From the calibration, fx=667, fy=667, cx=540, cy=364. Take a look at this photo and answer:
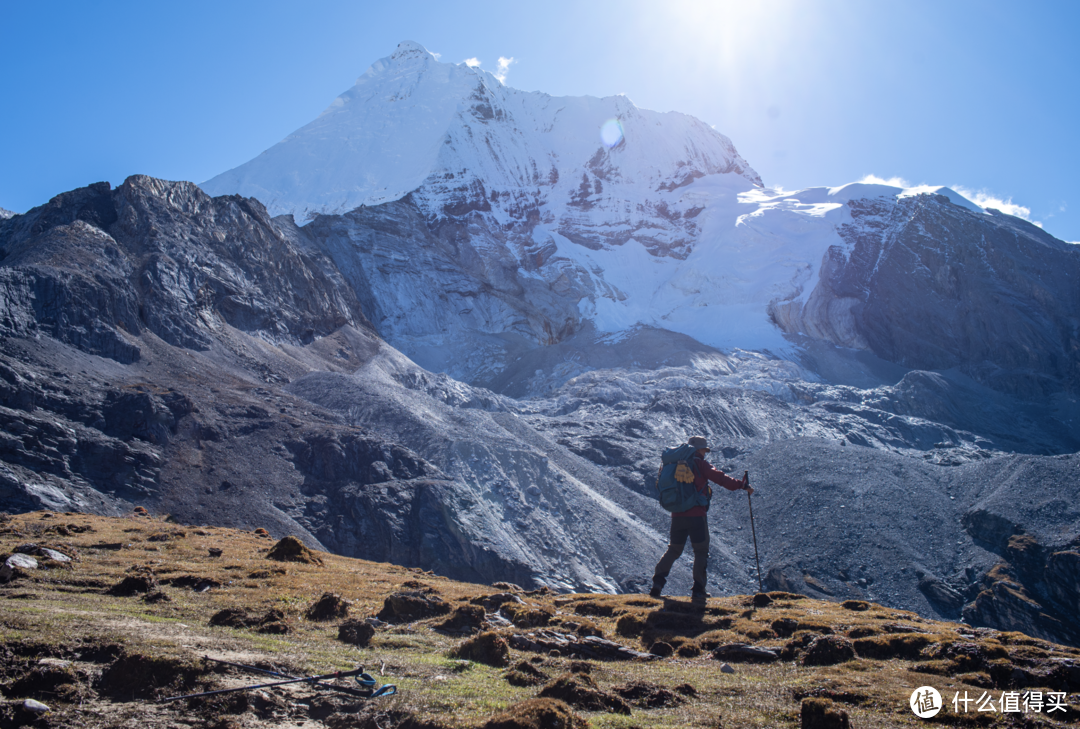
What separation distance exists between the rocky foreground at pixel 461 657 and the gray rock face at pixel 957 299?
356 ft

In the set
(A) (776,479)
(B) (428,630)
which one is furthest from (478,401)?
(B) (428,630)

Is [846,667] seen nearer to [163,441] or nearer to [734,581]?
[734,581]

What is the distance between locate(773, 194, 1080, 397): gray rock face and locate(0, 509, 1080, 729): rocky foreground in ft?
356

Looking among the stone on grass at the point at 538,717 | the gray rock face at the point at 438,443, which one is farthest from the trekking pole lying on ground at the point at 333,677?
the gray rock face at the point at 438,443

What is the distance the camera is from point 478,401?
81.1 metres

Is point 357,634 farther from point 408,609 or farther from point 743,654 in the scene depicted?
point 743,654

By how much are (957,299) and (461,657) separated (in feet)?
428

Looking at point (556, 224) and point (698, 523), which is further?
point (556, 224)

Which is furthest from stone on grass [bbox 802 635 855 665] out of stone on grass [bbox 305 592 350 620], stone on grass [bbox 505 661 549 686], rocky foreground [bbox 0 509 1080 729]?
stone on grass [bbox 305 592 350 620]

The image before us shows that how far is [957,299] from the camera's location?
11625cm

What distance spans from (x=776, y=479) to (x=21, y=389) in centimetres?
5731

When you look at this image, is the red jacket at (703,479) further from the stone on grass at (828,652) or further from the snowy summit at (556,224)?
the snowy summit at (556,224)

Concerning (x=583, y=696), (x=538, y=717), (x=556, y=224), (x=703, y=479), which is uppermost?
(x=556, y=224)

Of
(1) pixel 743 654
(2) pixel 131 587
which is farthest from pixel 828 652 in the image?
(2) pixel 131 587
